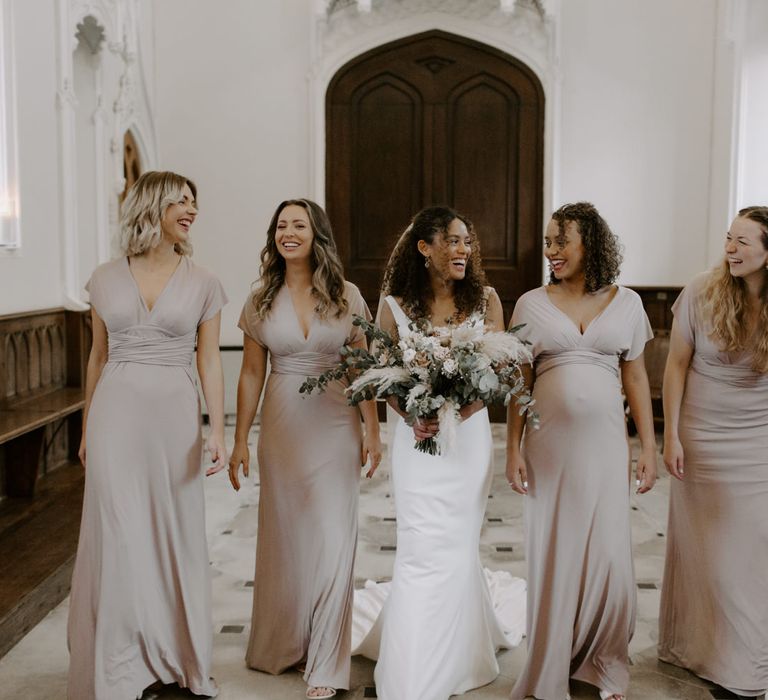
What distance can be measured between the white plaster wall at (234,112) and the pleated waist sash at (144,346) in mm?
6507

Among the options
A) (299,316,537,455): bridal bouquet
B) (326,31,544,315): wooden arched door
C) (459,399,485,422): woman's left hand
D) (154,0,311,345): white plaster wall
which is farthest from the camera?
(326,31,544,315): wooden arched door

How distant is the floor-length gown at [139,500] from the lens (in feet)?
10.6

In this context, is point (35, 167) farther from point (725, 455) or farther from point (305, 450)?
point (725, 455)

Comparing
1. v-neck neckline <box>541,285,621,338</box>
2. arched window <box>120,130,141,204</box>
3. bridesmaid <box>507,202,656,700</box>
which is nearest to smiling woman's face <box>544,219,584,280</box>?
bridesmaid <box>507,202,656,700</box>

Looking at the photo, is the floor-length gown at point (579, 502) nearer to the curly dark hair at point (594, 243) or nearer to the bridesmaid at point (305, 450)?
the curly dark hair at point (594, 243)

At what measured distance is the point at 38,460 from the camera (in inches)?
224

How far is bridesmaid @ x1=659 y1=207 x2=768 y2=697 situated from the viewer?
345 centimetres

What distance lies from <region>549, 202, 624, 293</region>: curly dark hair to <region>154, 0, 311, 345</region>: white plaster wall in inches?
261

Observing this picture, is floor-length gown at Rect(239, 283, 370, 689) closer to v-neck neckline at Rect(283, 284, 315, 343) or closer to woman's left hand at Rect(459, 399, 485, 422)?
v-neck neckline at Rect(283, 284, 315, 343)

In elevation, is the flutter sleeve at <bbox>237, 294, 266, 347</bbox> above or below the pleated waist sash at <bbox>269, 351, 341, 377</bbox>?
above

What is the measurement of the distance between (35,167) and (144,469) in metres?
3.92

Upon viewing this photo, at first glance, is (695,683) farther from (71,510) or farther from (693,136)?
(693,136)

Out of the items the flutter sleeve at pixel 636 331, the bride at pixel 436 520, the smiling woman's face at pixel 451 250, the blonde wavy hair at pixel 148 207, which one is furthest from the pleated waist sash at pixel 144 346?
the flutter sleeve at pixel 636 331

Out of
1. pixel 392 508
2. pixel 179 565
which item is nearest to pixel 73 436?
pixel 392 508
